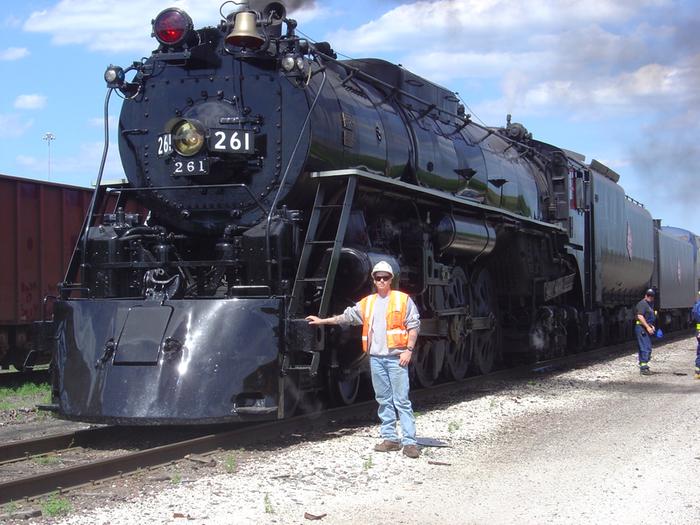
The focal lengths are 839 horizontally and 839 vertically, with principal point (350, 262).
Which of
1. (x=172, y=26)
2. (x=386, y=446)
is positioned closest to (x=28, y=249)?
(x=172, y=26)

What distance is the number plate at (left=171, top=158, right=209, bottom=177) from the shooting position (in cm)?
789

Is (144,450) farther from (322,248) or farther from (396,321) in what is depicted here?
(322,248)

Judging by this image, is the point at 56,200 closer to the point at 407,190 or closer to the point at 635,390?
the point at 407,190

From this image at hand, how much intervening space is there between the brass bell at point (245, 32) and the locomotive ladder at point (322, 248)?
1.45 m

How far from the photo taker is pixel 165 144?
8141 millimetres

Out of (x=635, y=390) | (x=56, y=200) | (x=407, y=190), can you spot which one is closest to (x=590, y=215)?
(x=635, y=390)

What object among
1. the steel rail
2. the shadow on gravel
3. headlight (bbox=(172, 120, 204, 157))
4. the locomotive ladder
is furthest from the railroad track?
headlight (bbox=(172, 120, 204, 157))

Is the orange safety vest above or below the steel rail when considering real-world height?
above

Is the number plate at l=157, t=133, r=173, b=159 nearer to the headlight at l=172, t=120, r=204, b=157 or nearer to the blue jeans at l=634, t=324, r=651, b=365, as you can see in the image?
the headlight at l=172, t=120, r=204, b=157

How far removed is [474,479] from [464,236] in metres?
4.69

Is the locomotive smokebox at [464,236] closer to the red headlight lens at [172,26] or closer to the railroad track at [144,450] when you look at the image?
the railroad track at [144,450]

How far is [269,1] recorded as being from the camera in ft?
27.3

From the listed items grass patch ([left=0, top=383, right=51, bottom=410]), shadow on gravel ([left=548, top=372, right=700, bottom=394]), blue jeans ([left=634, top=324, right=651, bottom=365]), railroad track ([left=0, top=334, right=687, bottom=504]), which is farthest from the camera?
blue jeans ([left=634, top=324, right=651, bottom=365])

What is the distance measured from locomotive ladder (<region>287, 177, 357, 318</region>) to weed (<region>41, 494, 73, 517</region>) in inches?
101
